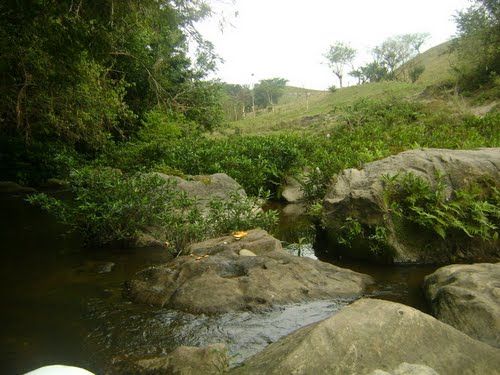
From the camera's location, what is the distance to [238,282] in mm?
5324

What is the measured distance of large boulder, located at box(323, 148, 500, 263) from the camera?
7074mm

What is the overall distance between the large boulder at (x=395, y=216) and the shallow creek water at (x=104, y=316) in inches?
15.5

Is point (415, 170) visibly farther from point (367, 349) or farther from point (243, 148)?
point (243, 148)

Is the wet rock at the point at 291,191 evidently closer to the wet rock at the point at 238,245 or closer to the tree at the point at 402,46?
the wet rock at the point at 238,245

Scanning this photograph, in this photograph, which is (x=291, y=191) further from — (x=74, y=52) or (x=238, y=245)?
(x=74, y=52)

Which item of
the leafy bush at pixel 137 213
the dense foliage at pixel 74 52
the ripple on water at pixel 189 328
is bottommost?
the ripple on water at pixel 189 328

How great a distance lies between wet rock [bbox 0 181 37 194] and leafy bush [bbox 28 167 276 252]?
9606 mm

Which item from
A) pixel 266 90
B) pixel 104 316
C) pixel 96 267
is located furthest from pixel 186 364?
pixel 266 90

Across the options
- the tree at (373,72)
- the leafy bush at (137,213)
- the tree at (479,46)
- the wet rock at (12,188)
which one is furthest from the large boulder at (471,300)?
the tree at (373,72)

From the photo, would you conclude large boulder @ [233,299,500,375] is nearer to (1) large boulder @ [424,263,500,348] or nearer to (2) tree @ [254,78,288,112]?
(1) large boulder @ [424,263,500,348]

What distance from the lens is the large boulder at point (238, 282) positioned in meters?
5.01

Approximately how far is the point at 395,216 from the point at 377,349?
445 centimetres

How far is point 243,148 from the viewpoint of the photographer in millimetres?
14375

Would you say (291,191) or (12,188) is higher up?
(12,188)
